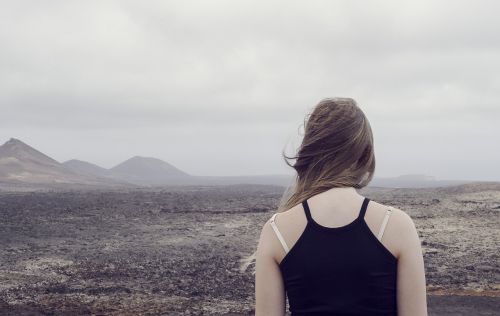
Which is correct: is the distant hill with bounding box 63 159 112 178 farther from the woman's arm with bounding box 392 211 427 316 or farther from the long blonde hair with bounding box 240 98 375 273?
the woman's arm with bounding box 392 211 427 316

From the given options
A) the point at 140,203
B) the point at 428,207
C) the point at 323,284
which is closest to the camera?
the point at 323,284

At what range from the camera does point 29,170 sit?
50.2m

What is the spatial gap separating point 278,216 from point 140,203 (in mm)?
22423

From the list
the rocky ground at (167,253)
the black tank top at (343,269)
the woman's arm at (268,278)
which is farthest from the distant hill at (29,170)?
the black tank top at (343,269)

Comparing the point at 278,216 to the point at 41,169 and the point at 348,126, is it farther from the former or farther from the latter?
the point at 41,169

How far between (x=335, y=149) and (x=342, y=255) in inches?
13.1

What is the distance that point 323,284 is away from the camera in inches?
73.3

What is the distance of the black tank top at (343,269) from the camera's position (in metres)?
1.83

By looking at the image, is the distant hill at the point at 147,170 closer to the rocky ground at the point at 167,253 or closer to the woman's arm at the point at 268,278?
the rocky ground at the point at 167,253

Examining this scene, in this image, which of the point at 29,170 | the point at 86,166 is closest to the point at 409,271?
the point at 29,170

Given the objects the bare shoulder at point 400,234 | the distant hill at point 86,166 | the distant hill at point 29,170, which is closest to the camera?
the bare shoulder at point 400,234

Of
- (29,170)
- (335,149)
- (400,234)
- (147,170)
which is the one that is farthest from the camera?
(147,170)

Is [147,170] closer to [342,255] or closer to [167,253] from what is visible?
[167,253]

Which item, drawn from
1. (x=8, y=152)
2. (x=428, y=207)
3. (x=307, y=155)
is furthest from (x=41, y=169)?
(x=307, y=155)
